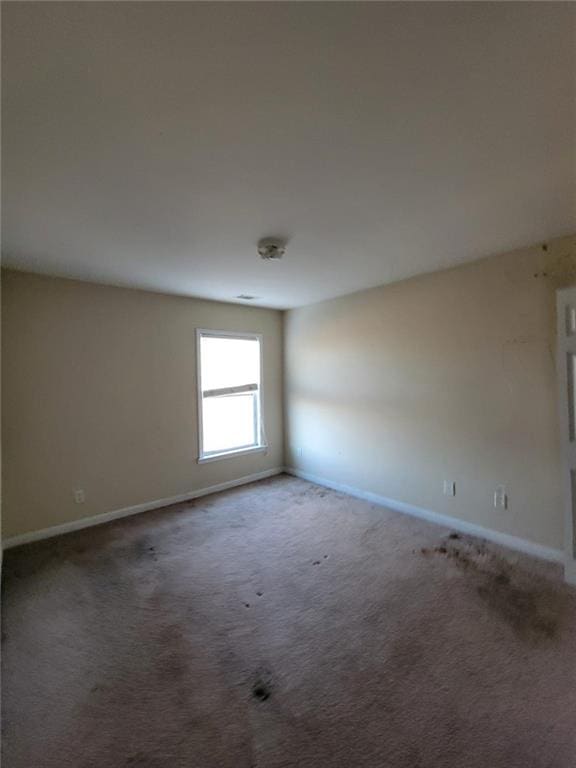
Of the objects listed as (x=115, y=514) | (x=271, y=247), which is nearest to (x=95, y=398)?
(x=115, y=514)

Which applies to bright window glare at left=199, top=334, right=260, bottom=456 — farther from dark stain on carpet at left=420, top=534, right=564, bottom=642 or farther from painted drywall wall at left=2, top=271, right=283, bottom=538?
dark stain on carpet at left=420, top=534, right=564, bottom=642

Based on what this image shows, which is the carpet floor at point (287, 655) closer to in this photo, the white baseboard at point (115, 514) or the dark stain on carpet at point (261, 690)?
the dark stain on carpet at point (261, 690)

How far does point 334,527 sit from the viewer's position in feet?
10.2

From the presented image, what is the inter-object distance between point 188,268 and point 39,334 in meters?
1.48

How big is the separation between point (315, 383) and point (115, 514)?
8.87 ft

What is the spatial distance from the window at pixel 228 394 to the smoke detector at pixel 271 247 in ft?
6.13

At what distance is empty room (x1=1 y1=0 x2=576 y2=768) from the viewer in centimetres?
106

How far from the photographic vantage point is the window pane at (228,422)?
414cm

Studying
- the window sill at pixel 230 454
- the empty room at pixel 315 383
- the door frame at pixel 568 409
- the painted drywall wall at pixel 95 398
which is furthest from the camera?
the window sill at pixel 230 454

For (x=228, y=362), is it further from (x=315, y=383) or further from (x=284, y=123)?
(x=284, y=123)

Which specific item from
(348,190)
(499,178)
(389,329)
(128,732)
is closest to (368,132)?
(348,190)

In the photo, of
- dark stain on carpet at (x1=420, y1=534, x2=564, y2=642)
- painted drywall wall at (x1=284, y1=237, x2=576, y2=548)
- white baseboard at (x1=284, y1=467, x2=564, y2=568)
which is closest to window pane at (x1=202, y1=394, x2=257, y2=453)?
painted drywall wall at (x1=284, y1=237, x2=576, y2=548)

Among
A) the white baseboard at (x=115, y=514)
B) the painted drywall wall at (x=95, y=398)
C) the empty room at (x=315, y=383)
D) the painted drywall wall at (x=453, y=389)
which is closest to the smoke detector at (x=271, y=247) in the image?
the empty room at (x=315, y=383)

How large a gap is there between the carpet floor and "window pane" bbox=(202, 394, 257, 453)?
1441 millimetres
